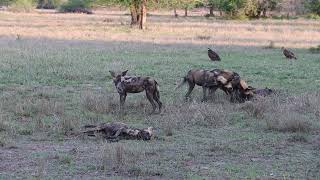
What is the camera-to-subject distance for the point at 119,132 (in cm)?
1067

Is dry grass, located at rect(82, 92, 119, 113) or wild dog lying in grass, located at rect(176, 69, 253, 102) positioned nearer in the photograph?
dry grass, located at rect(82, 92, 119, 113)

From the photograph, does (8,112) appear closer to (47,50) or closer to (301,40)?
(47,50)

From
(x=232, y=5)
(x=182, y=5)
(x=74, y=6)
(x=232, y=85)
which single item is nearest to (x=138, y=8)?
(x=182, y=5)

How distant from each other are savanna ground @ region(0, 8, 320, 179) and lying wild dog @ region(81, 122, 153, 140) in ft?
0.64

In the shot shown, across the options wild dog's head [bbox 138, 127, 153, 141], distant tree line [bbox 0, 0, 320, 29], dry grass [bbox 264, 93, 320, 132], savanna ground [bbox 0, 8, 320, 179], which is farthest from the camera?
distant tree line [bbox 0, 0, 320, 29]

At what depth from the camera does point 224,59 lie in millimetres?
24141

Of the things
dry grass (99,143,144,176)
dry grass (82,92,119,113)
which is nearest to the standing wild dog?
dry grass (82,92,119,113)

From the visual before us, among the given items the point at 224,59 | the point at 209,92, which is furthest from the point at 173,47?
the point at 209,92

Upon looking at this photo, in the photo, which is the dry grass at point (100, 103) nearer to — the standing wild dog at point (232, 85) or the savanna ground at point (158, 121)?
the savanna ground at point (158, 121)

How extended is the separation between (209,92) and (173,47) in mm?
13986

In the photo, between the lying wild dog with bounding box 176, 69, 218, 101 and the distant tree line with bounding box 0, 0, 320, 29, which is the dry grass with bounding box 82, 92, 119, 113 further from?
the distant tree line with bounding box 0, 0, 320, 29

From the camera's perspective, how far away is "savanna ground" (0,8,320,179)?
8836 mm

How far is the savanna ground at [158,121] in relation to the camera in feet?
29.0

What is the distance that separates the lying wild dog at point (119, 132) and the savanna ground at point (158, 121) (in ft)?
0.64
